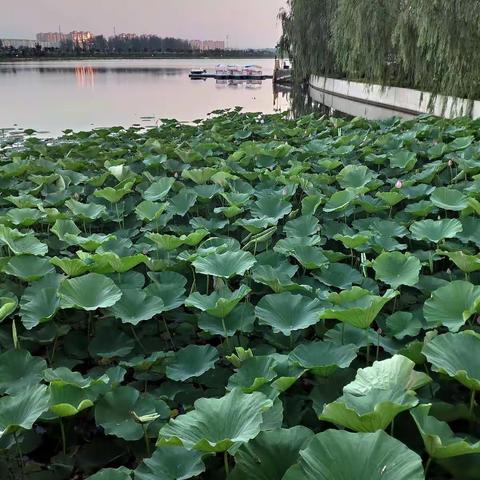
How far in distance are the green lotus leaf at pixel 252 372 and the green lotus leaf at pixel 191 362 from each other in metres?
0.09

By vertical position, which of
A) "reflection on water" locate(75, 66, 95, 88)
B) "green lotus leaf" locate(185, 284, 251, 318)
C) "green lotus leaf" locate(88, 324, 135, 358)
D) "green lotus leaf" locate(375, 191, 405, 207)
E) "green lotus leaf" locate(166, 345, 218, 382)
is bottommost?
"reflection on water" locate(75, 66, 95, 88)

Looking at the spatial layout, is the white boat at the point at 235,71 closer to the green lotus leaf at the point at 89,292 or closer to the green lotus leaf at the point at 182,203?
the green lotus leaf at the point at 182,203

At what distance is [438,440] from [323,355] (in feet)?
1.08

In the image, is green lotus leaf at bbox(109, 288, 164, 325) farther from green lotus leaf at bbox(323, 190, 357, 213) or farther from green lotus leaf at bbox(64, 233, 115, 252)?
green lotus leaf at bbox(323, 190, 357, 213)

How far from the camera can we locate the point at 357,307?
1043mm

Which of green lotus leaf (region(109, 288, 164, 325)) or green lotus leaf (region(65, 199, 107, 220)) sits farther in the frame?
green lotus leaf (region(65, 199, 107, 220))

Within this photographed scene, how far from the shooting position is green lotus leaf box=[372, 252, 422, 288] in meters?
1.23

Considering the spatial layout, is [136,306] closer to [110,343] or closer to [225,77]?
[110,343]

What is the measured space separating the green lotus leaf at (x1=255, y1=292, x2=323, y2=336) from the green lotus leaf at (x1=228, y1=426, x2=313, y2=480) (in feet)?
1.16

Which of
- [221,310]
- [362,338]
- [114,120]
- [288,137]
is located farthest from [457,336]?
[114,120]

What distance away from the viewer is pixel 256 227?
1584 mm

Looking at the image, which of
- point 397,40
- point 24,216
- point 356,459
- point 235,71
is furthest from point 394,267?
point 235,71

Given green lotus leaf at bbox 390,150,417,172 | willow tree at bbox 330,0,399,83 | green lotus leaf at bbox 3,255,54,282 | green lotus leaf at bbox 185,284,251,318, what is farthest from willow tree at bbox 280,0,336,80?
green lotus leaf at bbox 185,284,251,318

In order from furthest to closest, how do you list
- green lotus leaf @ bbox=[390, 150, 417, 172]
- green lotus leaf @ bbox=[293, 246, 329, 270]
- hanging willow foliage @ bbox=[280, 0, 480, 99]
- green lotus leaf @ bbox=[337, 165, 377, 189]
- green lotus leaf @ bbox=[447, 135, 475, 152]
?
hanging willow foliage @ bbox=[280, 0, 480, 99], green lotus leaf @ bbox=[447, 135, 475, 152], green lotus leaf @ bbox=[390, 150, 417, 172], green lotus leaf @ bbox=[337, 165, 377, 189], green lotus leaf @ bbox=[293, 246, 329, 270]
